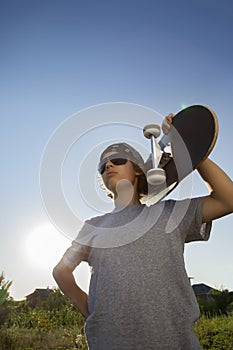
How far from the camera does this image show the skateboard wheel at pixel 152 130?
188 cm

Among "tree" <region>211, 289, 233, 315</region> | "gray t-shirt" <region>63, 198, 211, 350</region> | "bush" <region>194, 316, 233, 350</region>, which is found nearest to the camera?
"gray t-shirt" <region>63, 198, 211, 350</region>

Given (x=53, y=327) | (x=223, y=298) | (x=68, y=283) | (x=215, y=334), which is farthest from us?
(x=223, y=298)

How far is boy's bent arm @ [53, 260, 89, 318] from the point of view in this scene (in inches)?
72.1

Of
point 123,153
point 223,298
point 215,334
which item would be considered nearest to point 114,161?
point 123,153

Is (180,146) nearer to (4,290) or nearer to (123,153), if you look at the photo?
(123,153)

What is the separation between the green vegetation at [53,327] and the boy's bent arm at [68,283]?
5.07 meters

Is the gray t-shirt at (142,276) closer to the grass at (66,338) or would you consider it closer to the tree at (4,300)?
the grass at (66,338)

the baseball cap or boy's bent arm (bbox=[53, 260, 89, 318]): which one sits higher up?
the baseball cap

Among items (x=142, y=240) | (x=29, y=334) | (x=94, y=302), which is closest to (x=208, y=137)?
(x=142, y=240)

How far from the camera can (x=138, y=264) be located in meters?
1.62

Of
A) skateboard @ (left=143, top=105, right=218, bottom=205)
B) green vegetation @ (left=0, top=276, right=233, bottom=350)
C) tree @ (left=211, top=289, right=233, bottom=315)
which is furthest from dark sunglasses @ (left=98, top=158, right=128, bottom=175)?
tree @ (left=211, top=289, right=233, bottom=315)

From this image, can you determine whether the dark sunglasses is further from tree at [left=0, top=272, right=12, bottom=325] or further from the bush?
tree at [left=0, top=272, right=12, bottom=325]

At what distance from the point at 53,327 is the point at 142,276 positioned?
7.17 m

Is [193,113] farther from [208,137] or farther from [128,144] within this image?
[128,144]
